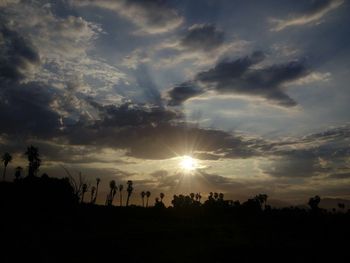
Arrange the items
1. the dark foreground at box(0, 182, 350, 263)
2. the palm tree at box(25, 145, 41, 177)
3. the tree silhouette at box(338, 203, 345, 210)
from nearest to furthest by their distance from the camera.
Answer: the dark foreground at box(0, 182, 350, 263) < the palm tree at box(25, 145, 41, 177) < the tree silhouette at box(338, 203, 345, 210)

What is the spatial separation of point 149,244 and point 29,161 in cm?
6748

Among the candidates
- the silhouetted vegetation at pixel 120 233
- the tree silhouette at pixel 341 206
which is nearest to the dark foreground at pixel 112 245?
the silhouetted vegetation at pixel 120 233

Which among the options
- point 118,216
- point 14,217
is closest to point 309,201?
point 118,216

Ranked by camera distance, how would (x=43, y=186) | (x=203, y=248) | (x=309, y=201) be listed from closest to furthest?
(x=203, y=248)
(x=43, y=186)
(x=309, y=201)

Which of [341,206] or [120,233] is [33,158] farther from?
[341,206]

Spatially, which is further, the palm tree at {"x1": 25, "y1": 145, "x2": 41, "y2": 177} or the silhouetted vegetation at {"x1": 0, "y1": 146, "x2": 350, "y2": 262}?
the palm tree at {"x1": 25, "y1": 145, "x2": 41, "y2": 177}

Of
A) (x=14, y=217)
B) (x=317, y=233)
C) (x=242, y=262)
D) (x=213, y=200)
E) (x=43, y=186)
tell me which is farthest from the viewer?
(x=213, y=200)

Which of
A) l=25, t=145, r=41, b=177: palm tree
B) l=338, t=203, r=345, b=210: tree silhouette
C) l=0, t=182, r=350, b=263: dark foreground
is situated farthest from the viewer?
l=338, t=203, r=345, b=210: tree silhouette

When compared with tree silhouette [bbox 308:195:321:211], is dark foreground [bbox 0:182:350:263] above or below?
below

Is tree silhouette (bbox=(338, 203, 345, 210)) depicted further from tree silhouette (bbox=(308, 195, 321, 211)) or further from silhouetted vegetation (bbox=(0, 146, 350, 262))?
silhouetted vegetation (bbox=(0, 146, 350, 262))

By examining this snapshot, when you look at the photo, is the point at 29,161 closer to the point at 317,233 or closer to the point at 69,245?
the point at 69,245

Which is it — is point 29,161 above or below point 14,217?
above

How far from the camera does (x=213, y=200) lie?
17662cm

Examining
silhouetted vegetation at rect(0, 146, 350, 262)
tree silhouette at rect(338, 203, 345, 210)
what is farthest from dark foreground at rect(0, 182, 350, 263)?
tree silhouette at rect(338, 203, 345, 210)
